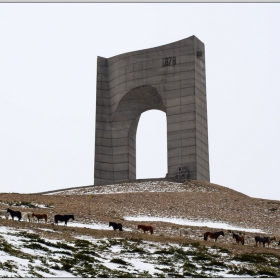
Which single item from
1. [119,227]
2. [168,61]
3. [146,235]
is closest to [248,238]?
[146,235]

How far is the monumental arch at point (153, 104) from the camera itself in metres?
66.3

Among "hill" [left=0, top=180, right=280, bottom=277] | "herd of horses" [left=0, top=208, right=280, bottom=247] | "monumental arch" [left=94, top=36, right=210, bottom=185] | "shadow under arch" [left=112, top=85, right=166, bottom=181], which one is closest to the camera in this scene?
"hill" [left=0, top=180, right=280, bottom=277]

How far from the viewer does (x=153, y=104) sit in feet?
230

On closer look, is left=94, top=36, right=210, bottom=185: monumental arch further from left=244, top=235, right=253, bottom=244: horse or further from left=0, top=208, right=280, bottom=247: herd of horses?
left=0, top=208, right=280, bottom=247: herd of horses

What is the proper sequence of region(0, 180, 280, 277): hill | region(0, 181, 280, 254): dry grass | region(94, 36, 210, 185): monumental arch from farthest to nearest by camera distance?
1. region(94, 36, 210, 185): monumental arch
2. region(0, 181, 280, 254): dry grass
3. region(0, 180, 280, 277): hill

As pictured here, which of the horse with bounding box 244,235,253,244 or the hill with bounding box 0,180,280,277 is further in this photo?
the horse with bounding box 244,235,253,244

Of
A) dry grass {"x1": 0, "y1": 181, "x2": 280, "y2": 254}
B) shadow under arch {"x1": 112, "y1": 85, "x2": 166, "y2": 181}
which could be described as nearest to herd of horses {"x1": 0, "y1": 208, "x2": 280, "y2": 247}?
dry grass {"x1": 0, "y1": 181, "x2": 280, "y2": 254}

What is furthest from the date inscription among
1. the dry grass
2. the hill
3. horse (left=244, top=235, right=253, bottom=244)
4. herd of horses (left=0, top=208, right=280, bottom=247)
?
herd of horses (left=0, top=208, right=280, bottom=247)

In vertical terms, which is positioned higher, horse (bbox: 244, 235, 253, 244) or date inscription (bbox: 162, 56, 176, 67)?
date inscription (bbox: 162, 56, 176, 67)

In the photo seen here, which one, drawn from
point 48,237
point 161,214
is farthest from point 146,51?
point 48,237

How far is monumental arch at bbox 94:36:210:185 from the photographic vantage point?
2611 inches

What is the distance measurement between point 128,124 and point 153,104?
2.59m

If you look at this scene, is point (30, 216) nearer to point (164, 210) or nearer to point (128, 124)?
point (164, 210)

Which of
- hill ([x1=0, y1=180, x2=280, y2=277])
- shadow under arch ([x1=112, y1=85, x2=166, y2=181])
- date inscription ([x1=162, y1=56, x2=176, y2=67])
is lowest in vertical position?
hill ([x1=0, y1=180, x2=280, y2=277])
